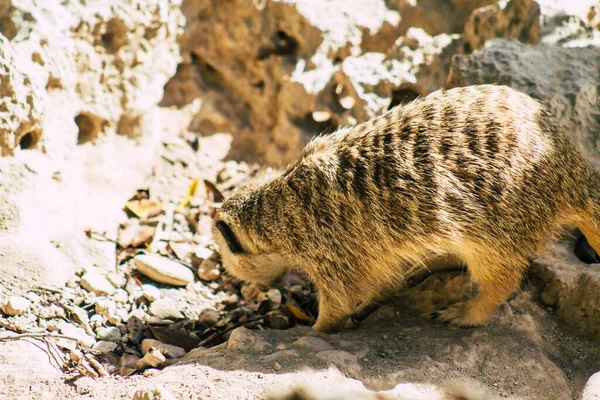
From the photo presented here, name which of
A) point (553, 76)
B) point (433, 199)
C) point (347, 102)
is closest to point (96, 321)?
point (433, 199)

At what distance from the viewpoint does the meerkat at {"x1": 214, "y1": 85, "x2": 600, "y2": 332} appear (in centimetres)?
285

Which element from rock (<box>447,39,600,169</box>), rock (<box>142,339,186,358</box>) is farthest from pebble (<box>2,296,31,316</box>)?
rock (<box>447,39,600,169</box>)

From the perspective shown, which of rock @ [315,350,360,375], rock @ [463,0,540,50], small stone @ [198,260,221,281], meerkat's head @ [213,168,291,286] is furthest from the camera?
rock @ [463,0,540,50]

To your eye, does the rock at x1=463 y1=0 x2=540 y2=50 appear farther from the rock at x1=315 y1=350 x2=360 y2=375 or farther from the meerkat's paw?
the rock at x1=315 y1=350 x2=360 y2=375

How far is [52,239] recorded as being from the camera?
139 inches

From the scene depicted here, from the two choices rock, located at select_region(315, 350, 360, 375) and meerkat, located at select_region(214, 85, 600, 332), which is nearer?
rock, located at select_region(315, 350, 360, 375)

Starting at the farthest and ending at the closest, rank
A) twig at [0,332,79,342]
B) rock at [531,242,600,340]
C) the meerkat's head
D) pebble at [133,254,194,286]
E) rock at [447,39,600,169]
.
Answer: pebble at [133,254,194,286] < rock at [447,39,600,169] < the meerkat's head < rock at [531,242,600,340] < twig at [0,332,79,342]

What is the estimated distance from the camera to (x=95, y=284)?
3424mm

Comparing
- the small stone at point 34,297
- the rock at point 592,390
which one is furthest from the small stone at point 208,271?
the rock at point 592,390

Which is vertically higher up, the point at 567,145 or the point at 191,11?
the point at 191,11

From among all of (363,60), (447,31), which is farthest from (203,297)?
(447,31)

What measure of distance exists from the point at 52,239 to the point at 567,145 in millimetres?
2777

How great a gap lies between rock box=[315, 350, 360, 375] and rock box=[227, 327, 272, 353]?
277mm

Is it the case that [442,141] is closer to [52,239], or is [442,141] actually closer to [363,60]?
[363,60]
